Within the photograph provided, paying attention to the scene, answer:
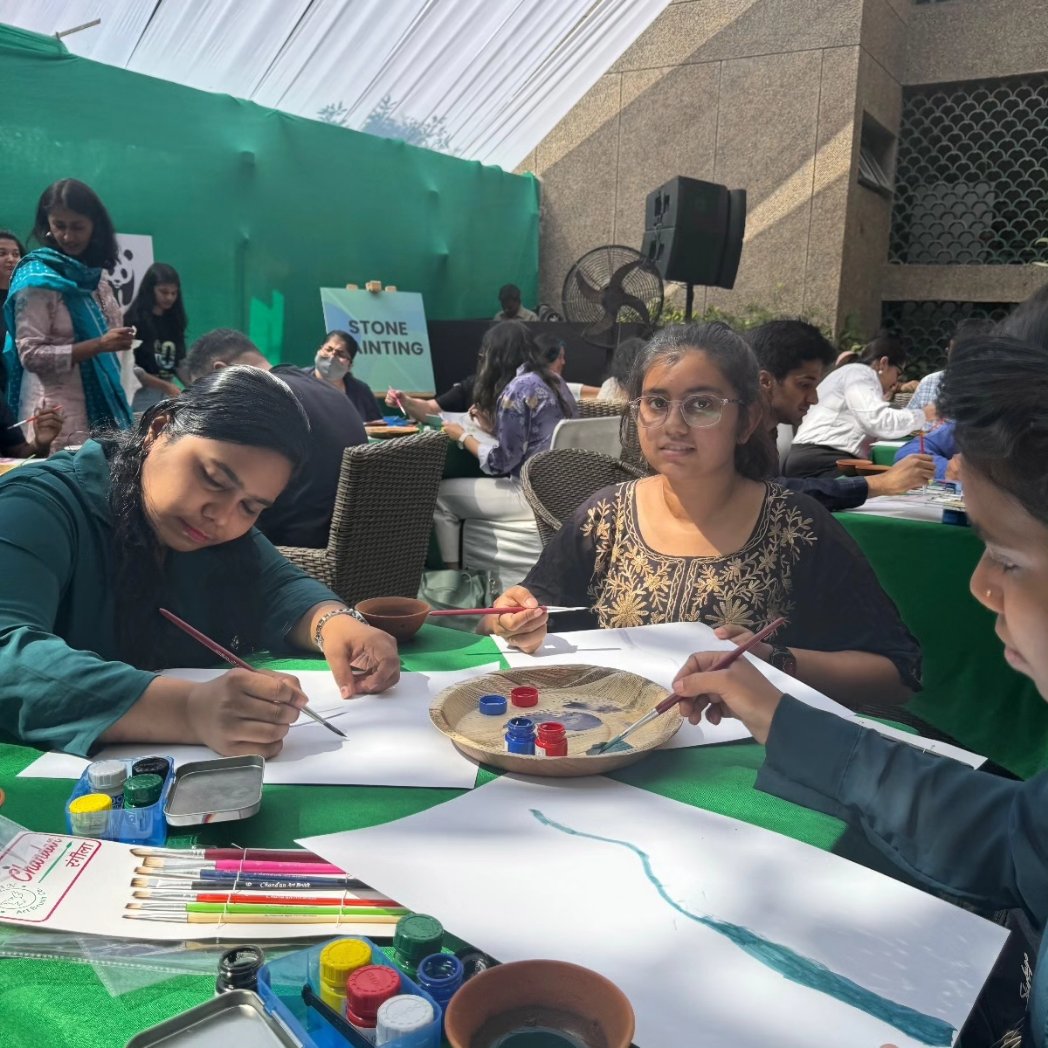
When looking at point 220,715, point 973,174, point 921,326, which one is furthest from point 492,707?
point 973,174

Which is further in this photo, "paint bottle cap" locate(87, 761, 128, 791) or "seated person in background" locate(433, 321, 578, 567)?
"seated person in background" locate(433, 321, 578, 567)

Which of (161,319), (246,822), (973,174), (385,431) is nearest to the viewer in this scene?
(246,822)

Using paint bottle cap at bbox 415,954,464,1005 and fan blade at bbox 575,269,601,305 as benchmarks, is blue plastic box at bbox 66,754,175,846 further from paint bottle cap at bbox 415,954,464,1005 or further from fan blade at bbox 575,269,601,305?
fan blade at bbox 575,269,601,305

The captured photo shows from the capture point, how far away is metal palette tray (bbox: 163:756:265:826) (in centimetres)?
93

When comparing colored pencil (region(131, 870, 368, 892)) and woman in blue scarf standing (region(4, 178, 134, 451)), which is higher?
woman in blue scarf standing (region(4, 178, 134, 451))

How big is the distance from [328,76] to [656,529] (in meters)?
6.94

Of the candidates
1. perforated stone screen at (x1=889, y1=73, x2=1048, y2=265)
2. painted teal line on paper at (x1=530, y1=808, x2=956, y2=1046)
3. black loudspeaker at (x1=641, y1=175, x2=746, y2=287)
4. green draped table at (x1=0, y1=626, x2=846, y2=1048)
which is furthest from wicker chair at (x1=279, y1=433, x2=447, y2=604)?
perforated stone screen at (x1=889, y1=73, x2=1048, y2=265)

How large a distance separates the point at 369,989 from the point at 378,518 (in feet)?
8.36

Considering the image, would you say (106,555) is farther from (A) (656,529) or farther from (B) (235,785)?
(A) (656,529)

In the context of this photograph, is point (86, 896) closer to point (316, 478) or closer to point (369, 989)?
point (369, 989)

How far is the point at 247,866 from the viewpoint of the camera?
84cm

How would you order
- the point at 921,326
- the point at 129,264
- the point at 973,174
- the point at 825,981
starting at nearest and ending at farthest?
the point at 825,981 < the point at 129,264 < the point at 973,174 < the point at 921,326

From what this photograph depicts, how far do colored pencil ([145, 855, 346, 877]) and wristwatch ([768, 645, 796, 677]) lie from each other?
97 cm

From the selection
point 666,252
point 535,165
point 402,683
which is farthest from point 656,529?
point 535,165
